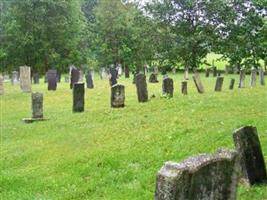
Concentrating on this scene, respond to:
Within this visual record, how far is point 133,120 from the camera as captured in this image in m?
15.5

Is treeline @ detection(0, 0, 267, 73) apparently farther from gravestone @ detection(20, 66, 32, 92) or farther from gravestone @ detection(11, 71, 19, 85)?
gravestone @ detection(20, 66, 32, 92)

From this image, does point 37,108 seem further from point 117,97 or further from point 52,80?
point 52,80

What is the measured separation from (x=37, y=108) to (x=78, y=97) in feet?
4.97

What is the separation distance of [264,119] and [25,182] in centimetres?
601

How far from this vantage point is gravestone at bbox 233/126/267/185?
27.2 feet

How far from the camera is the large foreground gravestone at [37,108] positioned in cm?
1823

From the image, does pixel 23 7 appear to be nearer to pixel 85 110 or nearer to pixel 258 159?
pixel 85 110

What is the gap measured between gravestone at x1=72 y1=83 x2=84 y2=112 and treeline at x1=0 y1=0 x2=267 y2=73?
17.7 ft

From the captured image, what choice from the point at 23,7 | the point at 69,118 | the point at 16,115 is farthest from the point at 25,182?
the point at 23,7

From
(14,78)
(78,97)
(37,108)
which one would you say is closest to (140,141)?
(37,108)

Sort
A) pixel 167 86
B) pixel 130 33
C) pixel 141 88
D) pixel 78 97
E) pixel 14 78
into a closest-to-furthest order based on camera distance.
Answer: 1. pixel 78 97
2. pixel 141 88
3. pixel 167 86
4. pixel 14 78
5. pixel 130 33

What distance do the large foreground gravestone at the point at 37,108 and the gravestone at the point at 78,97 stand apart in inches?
48.6


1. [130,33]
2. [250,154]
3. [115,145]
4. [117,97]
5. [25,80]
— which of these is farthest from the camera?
[130,33]

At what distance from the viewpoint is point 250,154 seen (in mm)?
8445
